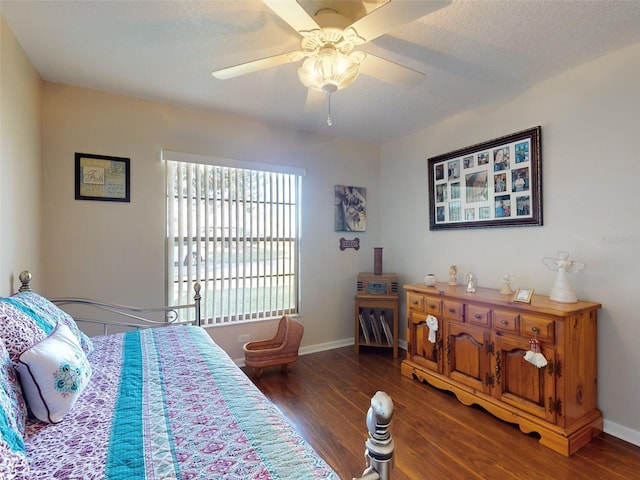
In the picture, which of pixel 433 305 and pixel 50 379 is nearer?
pixel 50 379

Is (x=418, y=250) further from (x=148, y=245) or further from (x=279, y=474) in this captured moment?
(x=279, y=474)

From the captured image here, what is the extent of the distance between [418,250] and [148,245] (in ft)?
9.40

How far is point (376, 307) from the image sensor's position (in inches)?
149

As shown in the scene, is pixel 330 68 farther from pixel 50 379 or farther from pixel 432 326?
pixel 432 326

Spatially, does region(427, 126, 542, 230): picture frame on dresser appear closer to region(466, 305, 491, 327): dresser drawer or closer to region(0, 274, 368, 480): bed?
region(466, 305, 491, 327): dresser drawer

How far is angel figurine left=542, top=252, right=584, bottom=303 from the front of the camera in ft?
7.29

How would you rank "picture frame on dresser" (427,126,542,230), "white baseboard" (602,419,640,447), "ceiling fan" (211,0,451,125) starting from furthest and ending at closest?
"picture frame on dresser" (427,126,542,230)
"white baseboard" (602,419,640,447)
"ceiling fan" (211,0,451,125)

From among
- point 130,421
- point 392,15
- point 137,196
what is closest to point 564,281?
point 392,15

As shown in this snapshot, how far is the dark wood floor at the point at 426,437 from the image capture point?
1820 millimetres

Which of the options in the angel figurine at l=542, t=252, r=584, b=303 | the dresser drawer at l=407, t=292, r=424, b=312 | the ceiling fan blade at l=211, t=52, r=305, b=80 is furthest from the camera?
the dresser drawer at l=407, t=292, r=424, b=312

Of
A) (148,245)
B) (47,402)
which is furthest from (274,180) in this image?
(47,402)

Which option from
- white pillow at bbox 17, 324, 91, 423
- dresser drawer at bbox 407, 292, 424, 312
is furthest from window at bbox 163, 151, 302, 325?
white pillow at bbox 17, 324, 91, 423

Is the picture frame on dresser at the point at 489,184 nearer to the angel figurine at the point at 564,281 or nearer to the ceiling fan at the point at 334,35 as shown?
the angel figurine at the point at 564,281

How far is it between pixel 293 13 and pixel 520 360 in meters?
2.56
